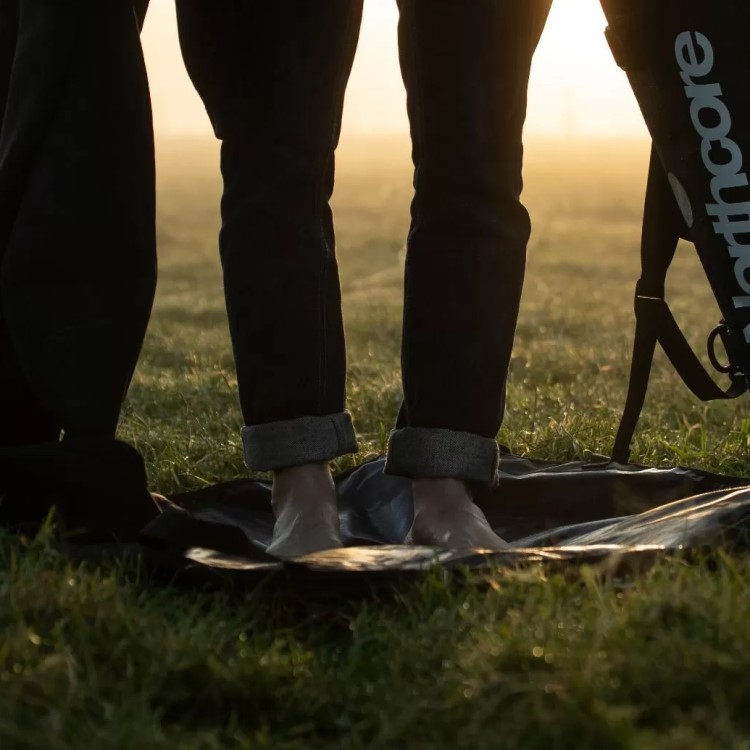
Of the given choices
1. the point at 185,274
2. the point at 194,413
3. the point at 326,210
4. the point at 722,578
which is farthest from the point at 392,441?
the point at 185,274

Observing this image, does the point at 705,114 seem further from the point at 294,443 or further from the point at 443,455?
the point at 294,443

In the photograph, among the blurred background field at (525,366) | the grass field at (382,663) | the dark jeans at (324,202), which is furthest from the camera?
the blurred background field at (525,366)

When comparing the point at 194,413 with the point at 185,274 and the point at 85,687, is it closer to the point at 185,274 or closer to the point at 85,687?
the point at 85,687

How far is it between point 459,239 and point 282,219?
343mm

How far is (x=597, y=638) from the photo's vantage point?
1409 millimetres

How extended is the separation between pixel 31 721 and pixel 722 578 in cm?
91

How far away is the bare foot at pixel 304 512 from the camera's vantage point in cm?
208

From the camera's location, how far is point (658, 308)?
8.73ft

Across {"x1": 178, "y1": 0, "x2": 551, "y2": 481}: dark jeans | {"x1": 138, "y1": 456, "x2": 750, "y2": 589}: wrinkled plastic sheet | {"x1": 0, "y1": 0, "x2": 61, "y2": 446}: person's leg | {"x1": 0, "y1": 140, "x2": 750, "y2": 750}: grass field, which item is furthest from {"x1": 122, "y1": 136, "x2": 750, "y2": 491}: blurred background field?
{"x1": 0, "y1": 140, "x2": 750, "y2": 750}: grass field

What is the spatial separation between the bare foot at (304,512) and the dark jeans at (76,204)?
0.35m

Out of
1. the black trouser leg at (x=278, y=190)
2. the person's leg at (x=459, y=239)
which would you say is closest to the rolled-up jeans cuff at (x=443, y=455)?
the person's leg at (x=459, y=239)

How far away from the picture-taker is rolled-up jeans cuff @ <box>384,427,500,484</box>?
2164 mm

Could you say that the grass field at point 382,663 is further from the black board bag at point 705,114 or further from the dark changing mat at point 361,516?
the black board bag at point 705,114

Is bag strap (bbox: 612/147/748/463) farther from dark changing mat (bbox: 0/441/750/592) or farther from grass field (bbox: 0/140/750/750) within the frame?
grass field (bbox: 0/140/750/750)
